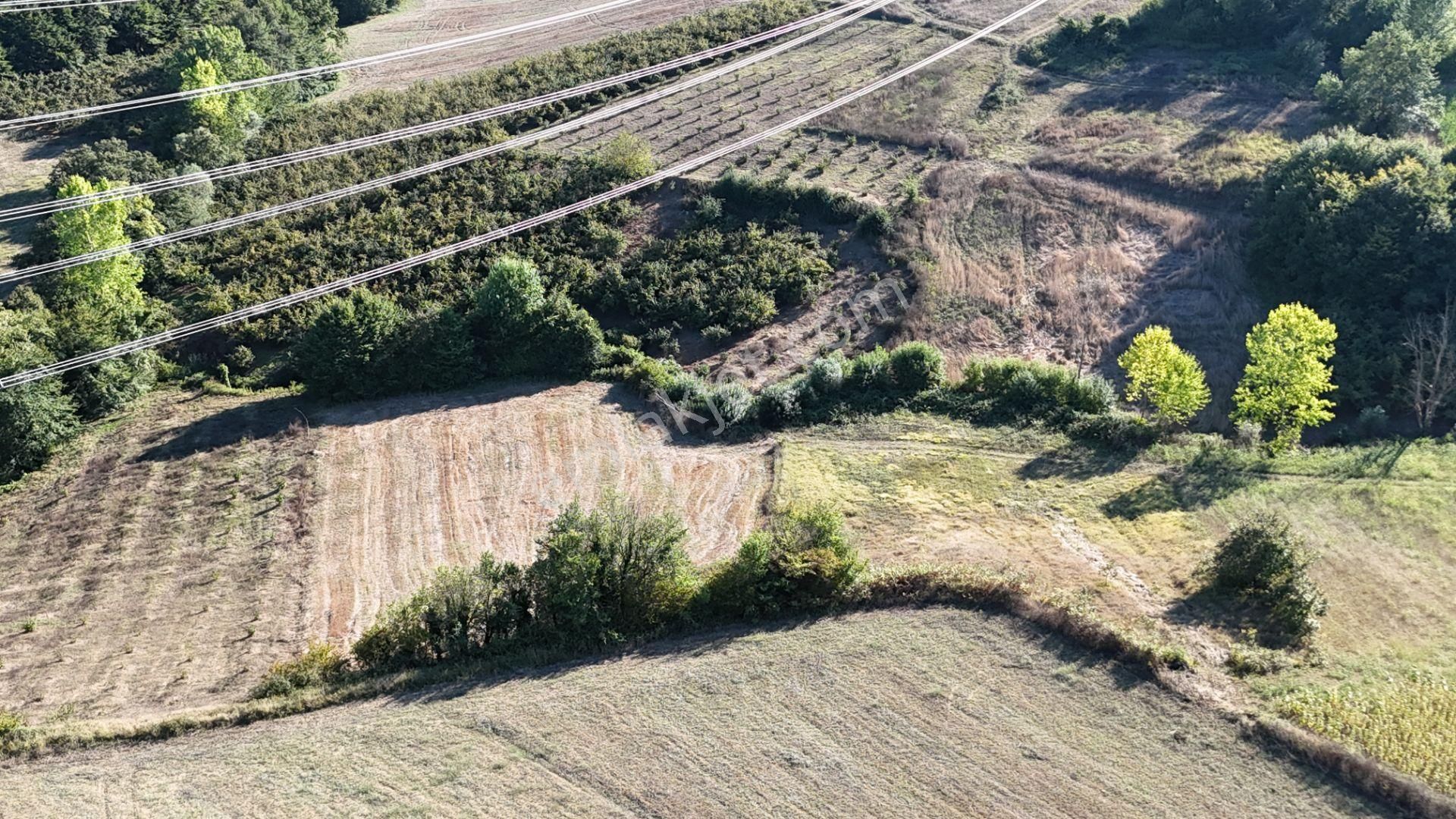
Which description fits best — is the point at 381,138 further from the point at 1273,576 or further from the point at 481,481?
the point at 1273,576

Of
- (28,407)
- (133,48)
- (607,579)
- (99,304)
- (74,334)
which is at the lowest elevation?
(607,579)

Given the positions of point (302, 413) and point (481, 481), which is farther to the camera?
point (302, 413)

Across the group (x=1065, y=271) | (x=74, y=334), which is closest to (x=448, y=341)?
(x=74, y=334)

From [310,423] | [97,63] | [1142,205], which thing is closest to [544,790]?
[310,423]

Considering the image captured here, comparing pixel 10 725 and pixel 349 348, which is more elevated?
pixel 349 348

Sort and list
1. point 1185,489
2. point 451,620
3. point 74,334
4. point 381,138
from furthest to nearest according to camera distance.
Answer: point 381,138 → point 74,334 → point 1185,489 → point 451,620

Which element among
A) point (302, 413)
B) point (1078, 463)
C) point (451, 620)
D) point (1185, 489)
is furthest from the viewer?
point (302, 413)
